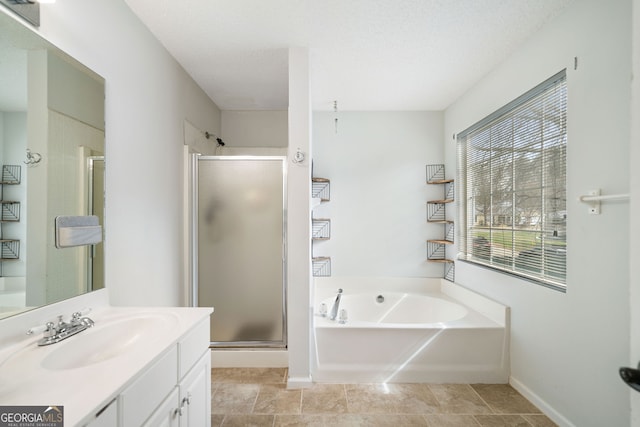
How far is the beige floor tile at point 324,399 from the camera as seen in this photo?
2.00 m

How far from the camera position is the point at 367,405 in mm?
2051

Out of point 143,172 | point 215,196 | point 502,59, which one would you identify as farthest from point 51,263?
point 502,59

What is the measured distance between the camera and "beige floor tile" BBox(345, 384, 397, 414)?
78.8 inches

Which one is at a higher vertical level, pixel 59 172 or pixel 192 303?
pixel 59 172

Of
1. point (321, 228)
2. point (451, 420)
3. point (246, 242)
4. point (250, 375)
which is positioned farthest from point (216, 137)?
point (451, 420)

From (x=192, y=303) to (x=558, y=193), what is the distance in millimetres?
2812

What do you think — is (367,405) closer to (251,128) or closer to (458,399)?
(458,399)

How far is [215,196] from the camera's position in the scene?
2.59m

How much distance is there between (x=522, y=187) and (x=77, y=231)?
9.03 feet

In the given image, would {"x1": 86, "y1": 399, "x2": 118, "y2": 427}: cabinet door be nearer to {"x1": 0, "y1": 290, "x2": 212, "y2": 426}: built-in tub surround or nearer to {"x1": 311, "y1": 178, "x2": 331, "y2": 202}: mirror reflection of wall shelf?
{"x1": 0, "y1": 290, "x2": 212, "y2": 426}: built-in tub surround

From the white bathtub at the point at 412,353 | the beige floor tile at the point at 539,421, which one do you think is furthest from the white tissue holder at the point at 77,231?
the beige floor tile at the point at 539,421

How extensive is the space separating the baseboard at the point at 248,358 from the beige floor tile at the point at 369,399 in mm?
647

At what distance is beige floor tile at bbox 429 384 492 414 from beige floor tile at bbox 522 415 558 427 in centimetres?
22

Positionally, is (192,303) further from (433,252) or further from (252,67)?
(433,252)
